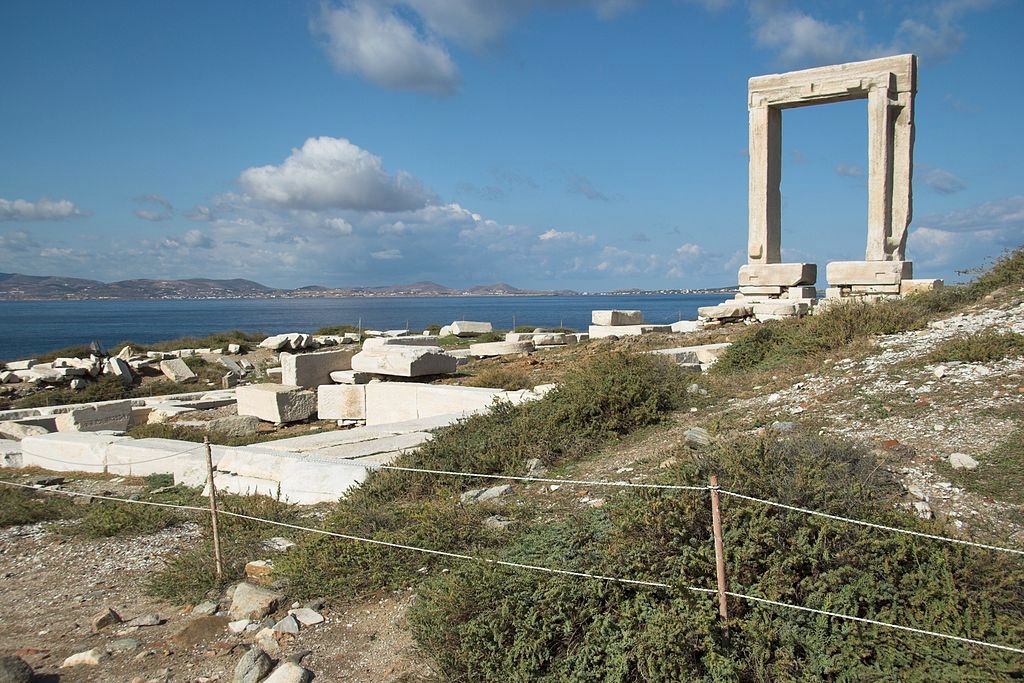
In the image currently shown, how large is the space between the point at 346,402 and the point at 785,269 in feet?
39.7

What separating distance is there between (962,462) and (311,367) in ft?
34.0

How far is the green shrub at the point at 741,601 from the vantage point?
3689mm

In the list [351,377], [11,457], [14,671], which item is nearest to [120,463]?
[11,457]

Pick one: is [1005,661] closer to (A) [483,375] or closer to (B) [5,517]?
(B) [5,517]

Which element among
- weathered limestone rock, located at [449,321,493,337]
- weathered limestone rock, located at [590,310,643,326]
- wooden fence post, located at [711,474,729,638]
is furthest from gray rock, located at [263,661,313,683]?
weathered limestone rock, located at [449,321,493,337]

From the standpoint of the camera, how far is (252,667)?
→ 4.43m

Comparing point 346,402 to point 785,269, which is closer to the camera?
point 346,402

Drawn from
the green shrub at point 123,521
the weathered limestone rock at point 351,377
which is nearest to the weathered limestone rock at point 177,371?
the weathered limestone rock at point 351,377

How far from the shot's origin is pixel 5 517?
7723 mm

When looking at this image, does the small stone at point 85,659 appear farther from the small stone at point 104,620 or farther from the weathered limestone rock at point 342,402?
the weathered limestone rock at point 342,402

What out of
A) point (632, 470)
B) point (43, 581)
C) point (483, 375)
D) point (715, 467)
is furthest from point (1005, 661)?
point (483, 375)

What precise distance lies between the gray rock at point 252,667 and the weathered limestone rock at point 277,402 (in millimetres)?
8259

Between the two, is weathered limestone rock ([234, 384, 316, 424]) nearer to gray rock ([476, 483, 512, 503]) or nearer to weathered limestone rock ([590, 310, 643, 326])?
gray rock ([476, 483, 512, 503])

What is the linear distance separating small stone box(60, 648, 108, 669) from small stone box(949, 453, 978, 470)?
5951mm
